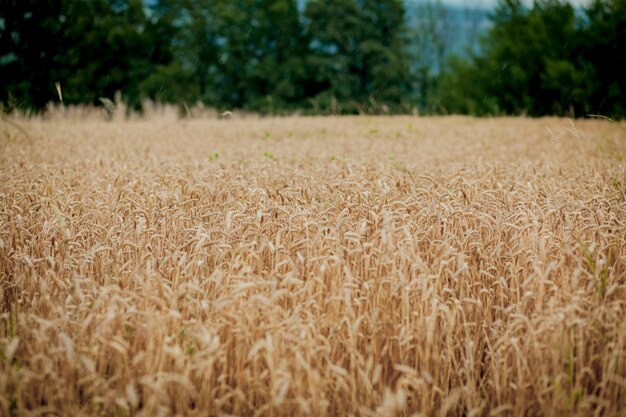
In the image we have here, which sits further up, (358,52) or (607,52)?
(358,52)

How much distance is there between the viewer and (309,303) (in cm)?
219

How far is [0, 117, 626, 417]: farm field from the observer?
6.09 ft

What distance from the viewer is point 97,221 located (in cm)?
343

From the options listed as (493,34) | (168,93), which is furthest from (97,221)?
(168,93)

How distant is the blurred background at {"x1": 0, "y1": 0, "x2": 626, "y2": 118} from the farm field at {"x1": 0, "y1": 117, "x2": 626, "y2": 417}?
20.3m

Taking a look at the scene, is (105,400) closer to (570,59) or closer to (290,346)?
(290,346)

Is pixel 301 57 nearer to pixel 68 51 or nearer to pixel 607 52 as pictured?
pixel 68 51

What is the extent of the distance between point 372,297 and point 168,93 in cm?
3381

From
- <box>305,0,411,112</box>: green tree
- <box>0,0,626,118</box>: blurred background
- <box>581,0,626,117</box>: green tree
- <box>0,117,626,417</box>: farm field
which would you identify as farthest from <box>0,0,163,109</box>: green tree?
<box>0,117,626,417</box>: farm field

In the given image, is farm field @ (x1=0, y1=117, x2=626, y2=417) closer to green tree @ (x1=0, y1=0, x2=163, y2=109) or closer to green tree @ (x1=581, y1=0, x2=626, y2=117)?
green tree @ (x1=581, y1=0, x2=626, y2=117)

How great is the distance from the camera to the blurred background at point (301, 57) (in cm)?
2319

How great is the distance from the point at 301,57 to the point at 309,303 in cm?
3748

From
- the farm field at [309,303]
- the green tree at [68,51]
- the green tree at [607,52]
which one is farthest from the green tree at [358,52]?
the farm field at [309,303]

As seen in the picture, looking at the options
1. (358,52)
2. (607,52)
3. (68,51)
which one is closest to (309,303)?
(607,52)
